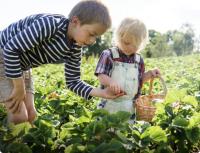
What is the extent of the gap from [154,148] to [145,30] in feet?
4.11

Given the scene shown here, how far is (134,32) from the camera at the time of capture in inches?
165

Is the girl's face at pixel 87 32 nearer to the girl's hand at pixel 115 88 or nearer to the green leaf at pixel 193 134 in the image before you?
the girl's hand at pixel 115 88

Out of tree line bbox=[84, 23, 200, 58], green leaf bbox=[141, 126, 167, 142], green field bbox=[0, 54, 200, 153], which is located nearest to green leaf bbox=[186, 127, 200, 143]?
green field bbox=[0, 54, 200, 153]

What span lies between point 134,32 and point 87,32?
0.72 m

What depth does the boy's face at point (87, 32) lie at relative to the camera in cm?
357

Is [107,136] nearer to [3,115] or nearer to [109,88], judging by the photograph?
[109,88]

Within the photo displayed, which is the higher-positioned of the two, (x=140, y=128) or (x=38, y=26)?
(x=38, y=26)

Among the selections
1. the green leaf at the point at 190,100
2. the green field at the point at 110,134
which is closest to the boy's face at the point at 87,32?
the green field at the point at 110,134

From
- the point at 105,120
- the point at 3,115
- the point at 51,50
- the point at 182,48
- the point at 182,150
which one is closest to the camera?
the point at 105,120

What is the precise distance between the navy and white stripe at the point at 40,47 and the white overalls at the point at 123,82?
0.27 metres

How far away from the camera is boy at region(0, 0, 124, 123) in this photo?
11.7 feet

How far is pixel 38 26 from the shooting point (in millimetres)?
3580


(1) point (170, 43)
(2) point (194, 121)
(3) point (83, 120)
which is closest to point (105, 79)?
(3) point (83, 120)

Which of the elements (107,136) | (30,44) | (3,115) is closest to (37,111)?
(3,115)
